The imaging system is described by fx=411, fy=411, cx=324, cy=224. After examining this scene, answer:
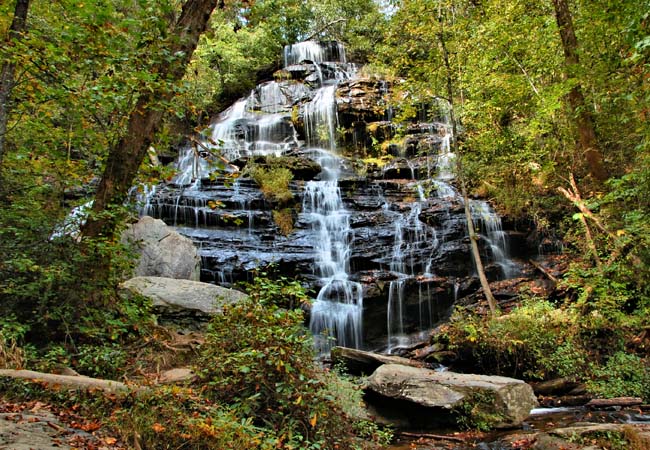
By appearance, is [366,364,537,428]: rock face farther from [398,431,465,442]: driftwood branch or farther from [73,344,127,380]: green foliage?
[73,344,127,380]: green foliage

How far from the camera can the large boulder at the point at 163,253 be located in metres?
9.34

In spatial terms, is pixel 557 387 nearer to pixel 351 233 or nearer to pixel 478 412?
pixel 478 412

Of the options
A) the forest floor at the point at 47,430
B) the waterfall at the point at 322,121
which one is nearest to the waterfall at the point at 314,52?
→ the waterfall at the point at 322,121

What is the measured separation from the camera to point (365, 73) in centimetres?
2270

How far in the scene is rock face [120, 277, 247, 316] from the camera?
23.0ft

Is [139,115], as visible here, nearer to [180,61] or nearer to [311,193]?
[180,61]

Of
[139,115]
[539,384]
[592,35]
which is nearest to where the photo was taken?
[139,115]

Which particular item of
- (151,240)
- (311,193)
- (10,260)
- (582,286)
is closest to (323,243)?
(311,193)

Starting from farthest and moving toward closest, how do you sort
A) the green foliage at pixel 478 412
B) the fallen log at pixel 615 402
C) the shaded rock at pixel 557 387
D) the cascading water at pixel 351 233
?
the cascading water at pixel 351 233, the shaded rock at pixel 557 387, the fallen log at pixel 615 402, the green foliage at pixel 478 412

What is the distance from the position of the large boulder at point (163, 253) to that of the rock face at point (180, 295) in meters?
1.75

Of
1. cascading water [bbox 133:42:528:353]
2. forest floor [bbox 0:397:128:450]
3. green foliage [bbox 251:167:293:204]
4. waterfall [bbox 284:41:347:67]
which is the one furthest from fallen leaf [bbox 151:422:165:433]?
waterfall [bbox 284:41:347:67]

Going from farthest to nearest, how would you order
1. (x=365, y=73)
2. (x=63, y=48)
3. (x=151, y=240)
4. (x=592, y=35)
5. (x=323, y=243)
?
(x=365, y=73) < (x=323, y=243) < (x=151, y=240) < (x=592, y=35) < (x=63, y=48)

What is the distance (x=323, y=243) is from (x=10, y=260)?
30.3 ft

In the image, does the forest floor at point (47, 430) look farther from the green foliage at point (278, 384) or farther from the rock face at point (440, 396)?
the rock face at point (440, 396)
